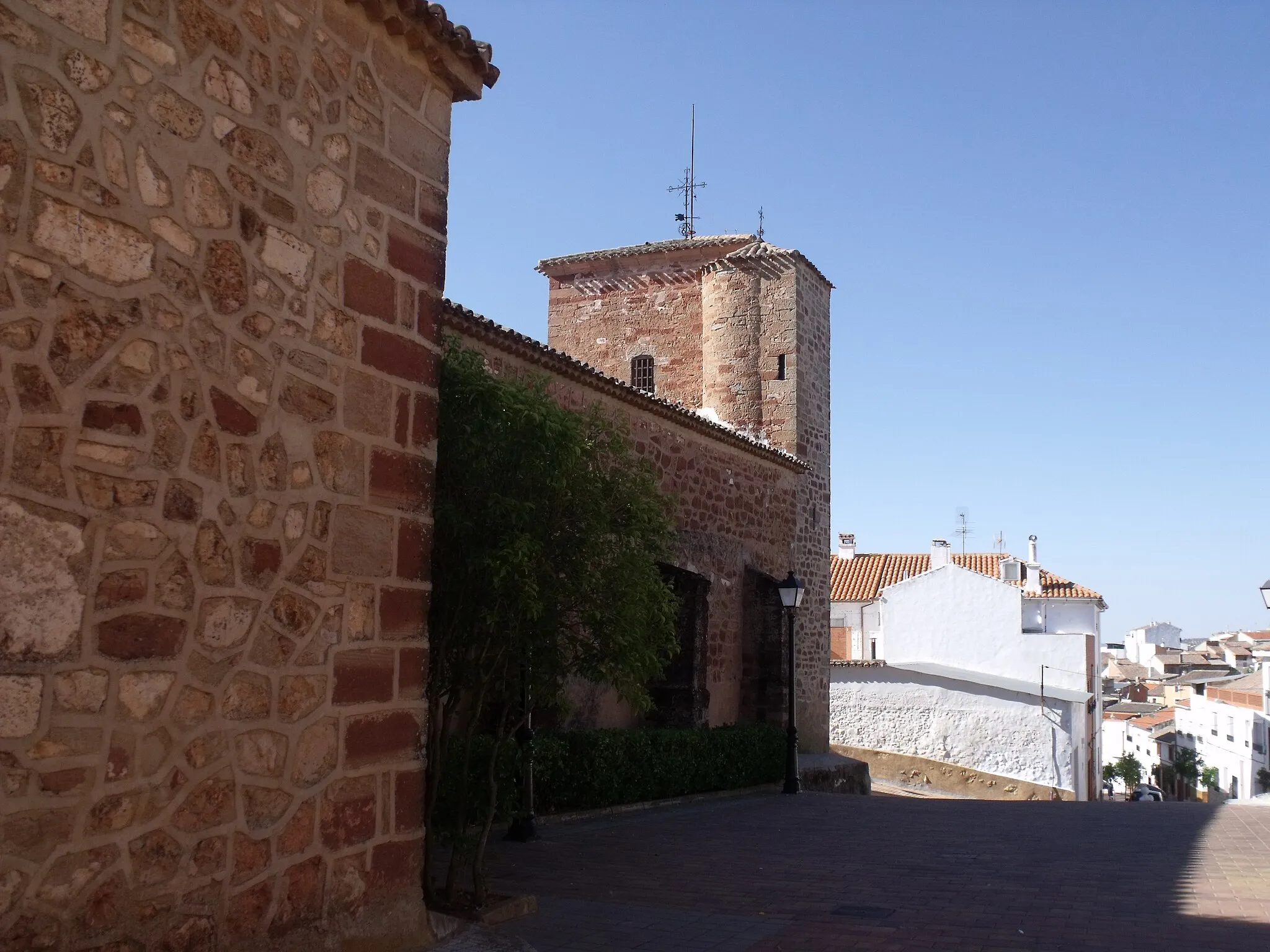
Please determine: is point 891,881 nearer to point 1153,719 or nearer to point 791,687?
point 791,687

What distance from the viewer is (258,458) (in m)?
4.52

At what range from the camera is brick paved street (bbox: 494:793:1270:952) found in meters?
6.35

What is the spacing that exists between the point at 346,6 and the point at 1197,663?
10396 centimetres

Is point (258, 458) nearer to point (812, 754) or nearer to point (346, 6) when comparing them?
point (346, 6)

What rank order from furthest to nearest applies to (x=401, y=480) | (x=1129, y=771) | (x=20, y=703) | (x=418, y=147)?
(x=1129, y=771) < (x=418, y=147) < (x=401, y=480) < (x=20, y=703)

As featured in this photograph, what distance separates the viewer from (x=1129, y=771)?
62812 mm

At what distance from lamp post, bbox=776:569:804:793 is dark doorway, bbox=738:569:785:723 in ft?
2.39

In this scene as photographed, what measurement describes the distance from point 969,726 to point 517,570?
27344 mm

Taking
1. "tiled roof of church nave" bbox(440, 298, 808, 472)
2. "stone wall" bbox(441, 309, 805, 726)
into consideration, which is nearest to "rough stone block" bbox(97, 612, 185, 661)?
"tiled roof of church nave" bbox(440, 298, 808, 472)

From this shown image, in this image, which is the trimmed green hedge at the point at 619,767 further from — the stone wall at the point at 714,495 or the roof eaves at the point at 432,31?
the roof eaves at the point at 432,31

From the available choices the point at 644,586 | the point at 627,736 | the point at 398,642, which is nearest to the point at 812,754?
the point at 627,736

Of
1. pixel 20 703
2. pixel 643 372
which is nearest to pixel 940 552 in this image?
pixel 643 372

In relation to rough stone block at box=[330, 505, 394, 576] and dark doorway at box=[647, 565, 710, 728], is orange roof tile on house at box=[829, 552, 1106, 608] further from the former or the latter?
rough stone block at box=[330, 505, 394, 576]

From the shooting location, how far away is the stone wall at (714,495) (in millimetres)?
13211
